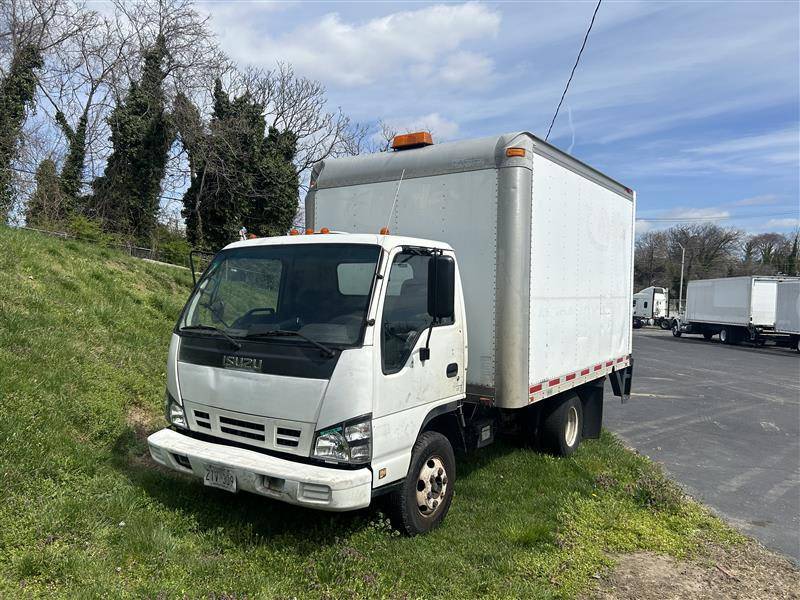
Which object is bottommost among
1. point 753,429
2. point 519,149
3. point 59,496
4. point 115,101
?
point 753,429

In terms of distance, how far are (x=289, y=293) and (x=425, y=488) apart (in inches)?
71.6

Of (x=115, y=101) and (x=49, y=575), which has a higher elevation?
(x=115, y=101)

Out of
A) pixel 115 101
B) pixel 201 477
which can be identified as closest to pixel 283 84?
pixel 115 101

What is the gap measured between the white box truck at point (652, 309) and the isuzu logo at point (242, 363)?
161ft

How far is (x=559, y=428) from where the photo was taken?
6566mm

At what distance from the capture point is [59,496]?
4.24m

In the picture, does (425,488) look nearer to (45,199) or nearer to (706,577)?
(706,577)

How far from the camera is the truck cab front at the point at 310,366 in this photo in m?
3.75

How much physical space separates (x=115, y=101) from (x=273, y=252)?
24.9 metres

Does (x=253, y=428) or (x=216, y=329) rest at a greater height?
(x=216, y=329)

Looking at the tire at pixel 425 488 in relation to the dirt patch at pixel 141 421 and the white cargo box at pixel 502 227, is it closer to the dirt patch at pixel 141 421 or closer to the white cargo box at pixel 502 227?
the white cargo box at pixel 502 227

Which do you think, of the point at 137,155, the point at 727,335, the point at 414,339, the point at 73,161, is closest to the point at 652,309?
the point at 727,335

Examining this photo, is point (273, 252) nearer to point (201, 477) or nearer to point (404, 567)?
point (201, 477)

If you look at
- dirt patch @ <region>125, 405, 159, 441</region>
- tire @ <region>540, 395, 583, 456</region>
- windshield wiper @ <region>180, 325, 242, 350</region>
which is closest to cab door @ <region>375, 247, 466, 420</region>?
windshield wiper @ <region>180, 325, 242, 350</region>
